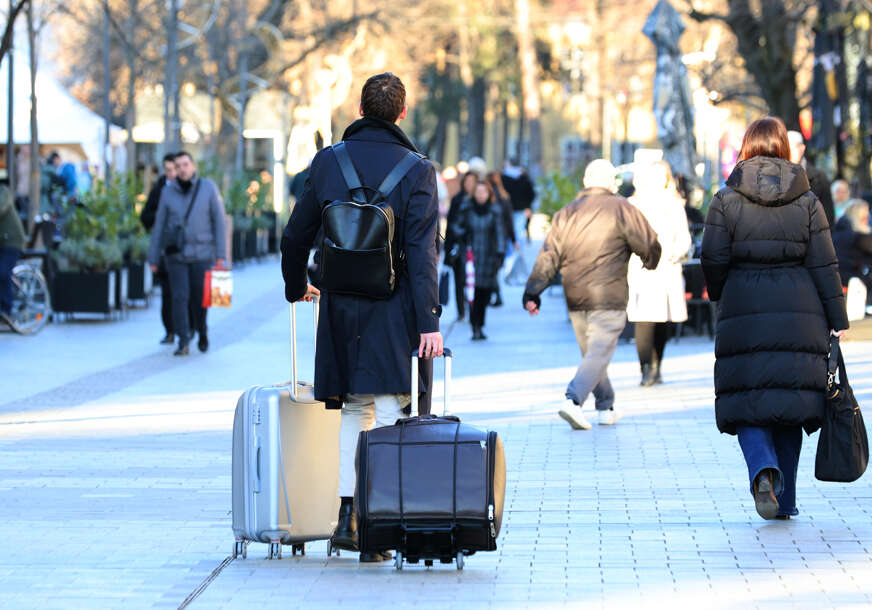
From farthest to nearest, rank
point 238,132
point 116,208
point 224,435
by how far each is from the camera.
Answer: point 238,132 → point 116,208 → point 224,435

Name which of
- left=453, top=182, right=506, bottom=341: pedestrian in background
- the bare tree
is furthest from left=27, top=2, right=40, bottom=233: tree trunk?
the bare tree

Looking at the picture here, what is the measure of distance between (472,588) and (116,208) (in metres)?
14.8

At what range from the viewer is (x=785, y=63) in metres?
25.6

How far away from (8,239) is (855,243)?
26.2 feet

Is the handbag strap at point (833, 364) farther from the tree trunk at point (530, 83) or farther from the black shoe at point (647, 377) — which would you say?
the tree trunk at point (530, 83)

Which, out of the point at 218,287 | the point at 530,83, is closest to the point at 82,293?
the point at 218,287

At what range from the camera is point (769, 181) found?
7473 millimetres

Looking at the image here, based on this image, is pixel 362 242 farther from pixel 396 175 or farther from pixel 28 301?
pixel 28 301

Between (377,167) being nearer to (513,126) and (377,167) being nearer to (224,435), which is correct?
(224,435)

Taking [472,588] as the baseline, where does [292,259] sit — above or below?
above

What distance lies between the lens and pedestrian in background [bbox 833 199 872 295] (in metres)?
16.4

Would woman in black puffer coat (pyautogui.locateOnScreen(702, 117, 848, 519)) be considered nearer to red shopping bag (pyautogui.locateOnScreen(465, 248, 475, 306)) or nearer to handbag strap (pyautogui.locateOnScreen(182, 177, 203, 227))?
handbag strap (pyautogui.locateOnScreen(182, 177, 203, 227))

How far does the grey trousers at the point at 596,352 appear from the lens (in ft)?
35.4

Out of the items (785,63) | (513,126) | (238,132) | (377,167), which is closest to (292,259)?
(377,167)
